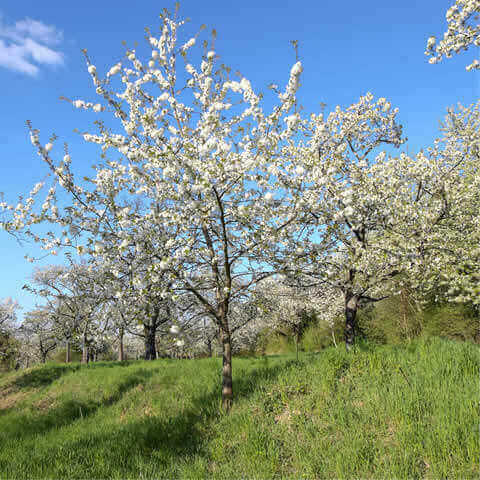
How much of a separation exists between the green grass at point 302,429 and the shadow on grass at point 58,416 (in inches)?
9.1

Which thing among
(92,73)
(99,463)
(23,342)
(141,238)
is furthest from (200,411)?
(23,342)

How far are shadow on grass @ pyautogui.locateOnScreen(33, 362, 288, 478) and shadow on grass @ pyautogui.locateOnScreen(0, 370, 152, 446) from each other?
2.95 meters

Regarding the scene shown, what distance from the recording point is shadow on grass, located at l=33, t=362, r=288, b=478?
20.4 ft

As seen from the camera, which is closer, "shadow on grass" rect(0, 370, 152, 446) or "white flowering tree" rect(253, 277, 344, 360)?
"shadow on grass" rect(0, 370, 152, 446)

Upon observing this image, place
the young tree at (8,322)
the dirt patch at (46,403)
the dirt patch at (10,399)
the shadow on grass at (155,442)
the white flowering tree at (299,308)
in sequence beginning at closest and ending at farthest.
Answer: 1. the shadow on grass at (155,442)
2. the dirt patch at (46,403)
3. the dirt patch at (10,399)
4. the white flowering tree at (299,308)
5. the young tree at (8,322)

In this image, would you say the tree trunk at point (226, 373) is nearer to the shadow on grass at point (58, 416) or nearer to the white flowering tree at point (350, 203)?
the white flowering tree at point (350, 203)

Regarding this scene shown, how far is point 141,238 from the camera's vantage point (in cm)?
691

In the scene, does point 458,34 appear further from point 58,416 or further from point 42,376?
point 42,376

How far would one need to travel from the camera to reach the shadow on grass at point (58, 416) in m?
10.3

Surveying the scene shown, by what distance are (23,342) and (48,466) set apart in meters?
61.9

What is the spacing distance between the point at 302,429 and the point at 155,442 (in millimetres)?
3339

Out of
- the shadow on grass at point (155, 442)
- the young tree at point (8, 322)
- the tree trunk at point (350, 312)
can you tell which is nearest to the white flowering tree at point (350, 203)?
the tree trunk at point (350, 312)

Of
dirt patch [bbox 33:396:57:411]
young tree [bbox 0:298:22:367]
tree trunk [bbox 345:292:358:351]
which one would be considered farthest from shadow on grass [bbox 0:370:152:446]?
young tree [bbox 0:298:22:367]

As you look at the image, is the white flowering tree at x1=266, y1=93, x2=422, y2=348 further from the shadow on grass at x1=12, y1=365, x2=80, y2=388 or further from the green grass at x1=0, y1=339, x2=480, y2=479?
the shadow on grass at x1=12, y1=365, x2=80, y2=388
